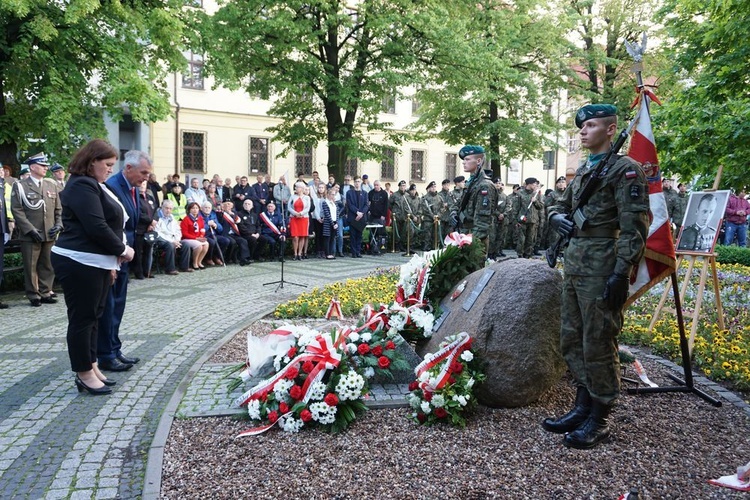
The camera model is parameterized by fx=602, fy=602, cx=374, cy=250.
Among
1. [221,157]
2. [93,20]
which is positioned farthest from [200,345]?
[221,157]

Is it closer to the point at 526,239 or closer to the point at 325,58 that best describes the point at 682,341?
the point at 526,239

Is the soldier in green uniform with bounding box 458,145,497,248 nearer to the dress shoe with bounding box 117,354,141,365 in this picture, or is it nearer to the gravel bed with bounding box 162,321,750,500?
the gravel bed with bounding box 162,321,750,500

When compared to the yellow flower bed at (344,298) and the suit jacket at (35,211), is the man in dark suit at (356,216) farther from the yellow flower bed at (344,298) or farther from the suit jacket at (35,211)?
the suit jacket at (35,211)

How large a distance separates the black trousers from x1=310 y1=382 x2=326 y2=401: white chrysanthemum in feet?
7.09

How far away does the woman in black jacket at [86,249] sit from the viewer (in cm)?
520

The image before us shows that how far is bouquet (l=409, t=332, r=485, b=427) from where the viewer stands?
14.9ft

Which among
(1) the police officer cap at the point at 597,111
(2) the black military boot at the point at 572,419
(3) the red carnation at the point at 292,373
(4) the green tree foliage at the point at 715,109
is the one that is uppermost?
(4) the green tree foliage at the point at 715,109

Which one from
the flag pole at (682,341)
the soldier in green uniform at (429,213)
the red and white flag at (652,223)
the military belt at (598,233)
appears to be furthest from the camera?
the soldier in green uniform at (429,213)

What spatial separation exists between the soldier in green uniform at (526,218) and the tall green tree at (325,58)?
16.2ft

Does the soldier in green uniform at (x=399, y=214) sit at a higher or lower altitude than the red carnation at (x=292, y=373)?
higher

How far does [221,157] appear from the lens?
99.8 feet

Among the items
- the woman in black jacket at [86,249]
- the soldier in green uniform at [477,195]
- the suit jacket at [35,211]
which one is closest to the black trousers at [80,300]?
the woman in black jacket at [86,249]

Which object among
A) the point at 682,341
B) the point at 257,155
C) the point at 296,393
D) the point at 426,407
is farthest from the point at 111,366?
the point at 257,155

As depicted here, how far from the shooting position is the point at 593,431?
13.8 feet
